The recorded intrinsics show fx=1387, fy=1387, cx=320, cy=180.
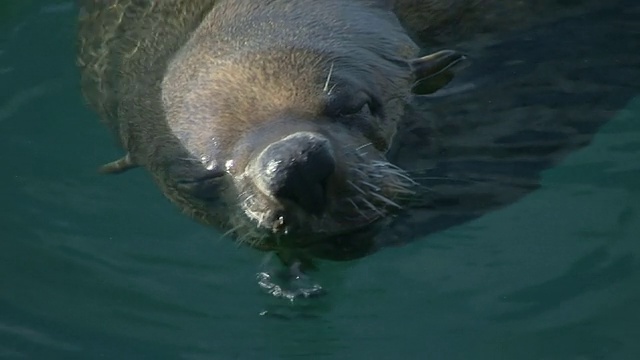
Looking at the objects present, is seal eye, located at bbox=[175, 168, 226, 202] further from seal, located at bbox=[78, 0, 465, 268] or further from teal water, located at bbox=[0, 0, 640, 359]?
teal water, located at bbox=[0, 0, 640, 359]

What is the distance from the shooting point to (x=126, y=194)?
20.7 feet

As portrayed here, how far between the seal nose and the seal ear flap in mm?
1077

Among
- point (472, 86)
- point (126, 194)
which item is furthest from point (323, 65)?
point (126, 194)

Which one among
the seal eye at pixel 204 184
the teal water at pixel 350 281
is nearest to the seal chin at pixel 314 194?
the seal eye at pixel 204 184

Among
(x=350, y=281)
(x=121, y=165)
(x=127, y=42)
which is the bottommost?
(x=350, y=281)

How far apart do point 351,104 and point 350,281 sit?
83 centimetres

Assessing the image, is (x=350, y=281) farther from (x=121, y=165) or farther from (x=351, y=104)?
(x=121, y=165)

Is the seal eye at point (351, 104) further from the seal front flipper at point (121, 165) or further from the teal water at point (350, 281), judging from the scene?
the seal front flipper at point (121, 165)

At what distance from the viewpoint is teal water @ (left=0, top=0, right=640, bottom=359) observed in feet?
18.5

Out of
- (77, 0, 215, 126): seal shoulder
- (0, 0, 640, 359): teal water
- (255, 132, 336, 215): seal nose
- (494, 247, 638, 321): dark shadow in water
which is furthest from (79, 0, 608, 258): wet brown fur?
(494, 247, 638, 321): dark shadow in water

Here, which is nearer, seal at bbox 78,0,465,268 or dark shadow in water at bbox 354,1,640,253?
seal at bbox 78,0,465,268

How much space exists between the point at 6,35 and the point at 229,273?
7.64 ft

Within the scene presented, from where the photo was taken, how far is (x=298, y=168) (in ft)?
15.3

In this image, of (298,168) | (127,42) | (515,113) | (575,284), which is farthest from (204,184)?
(575,284)
